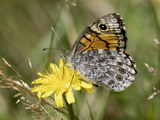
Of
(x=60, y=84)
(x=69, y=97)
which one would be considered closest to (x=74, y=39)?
(x=60, y=84)

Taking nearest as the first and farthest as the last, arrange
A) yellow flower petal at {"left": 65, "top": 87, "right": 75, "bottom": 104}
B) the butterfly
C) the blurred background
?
yellow flower petal at {"left": 65, "top": 87, "right": 75, "bottom": 104} → the butterfly → the blurred background

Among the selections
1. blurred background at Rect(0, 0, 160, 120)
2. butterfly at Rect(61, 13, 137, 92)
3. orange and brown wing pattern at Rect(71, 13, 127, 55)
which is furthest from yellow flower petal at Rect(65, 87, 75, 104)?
blurred background at Rect(0, 0, 160, 120)

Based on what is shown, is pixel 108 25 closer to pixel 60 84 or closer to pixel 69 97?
pixel 60 84

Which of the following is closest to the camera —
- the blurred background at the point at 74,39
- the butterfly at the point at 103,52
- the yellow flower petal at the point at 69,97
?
the yellow flower petal at the point at 69,97

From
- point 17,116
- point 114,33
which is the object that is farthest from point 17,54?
point 114,33

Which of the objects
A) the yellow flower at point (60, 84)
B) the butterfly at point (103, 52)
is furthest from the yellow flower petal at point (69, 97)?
the butterfly at point (103, 52)

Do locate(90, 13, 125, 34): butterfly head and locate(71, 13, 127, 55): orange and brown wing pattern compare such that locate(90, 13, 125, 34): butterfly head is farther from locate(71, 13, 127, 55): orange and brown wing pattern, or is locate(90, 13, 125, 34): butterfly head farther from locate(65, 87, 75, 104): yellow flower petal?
locate(65, 87, 75, 104): yellow flower petal

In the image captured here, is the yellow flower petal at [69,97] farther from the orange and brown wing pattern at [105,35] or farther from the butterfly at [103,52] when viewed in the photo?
the orange and brown wing pattern at [105,35]
